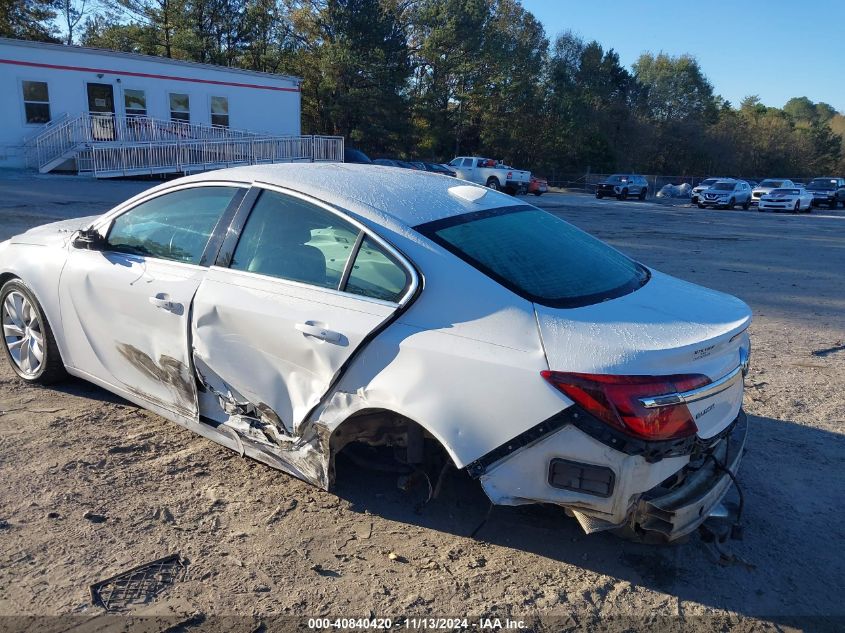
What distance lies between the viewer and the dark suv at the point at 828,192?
122 ft

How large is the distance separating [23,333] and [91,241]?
43.0 inches

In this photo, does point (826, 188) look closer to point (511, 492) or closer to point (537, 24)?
point (537, 24)

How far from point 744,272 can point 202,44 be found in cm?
3773

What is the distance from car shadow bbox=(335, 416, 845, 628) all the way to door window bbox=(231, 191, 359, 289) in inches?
46.1

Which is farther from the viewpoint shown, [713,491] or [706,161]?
[706,161]

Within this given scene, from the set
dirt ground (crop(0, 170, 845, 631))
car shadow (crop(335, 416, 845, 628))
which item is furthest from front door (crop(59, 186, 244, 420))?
car shadow (crop(335, 416, 845, 628))

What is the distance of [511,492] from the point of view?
2.71m

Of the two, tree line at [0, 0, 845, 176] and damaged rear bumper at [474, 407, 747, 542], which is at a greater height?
tree line at [0, 0, 845, 176]

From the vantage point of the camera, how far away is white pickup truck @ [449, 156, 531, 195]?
33688mm

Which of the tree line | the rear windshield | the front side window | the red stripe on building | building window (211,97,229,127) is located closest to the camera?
the rear windshield

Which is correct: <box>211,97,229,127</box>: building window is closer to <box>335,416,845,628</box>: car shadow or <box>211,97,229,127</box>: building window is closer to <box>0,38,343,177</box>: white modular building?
<box>0,38,343,177</box>: white modular building

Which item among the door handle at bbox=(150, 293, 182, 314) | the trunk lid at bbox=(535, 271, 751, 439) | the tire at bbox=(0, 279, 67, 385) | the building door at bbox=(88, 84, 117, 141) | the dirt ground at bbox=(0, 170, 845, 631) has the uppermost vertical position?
the building door at bbox=(88, 84, 117, 141)

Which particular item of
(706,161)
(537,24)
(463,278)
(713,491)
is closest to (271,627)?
(463,278)

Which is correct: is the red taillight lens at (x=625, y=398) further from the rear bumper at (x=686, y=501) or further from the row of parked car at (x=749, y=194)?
the row of parked car at (x=749, y=194)
